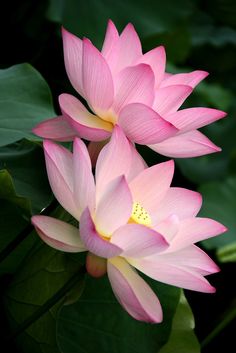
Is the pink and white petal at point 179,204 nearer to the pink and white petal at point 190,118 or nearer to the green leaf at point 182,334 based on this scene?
the pink and white petal at point 190,118

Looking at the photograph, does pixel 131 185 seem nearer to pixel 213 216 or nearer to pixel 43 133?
pixel 43 133

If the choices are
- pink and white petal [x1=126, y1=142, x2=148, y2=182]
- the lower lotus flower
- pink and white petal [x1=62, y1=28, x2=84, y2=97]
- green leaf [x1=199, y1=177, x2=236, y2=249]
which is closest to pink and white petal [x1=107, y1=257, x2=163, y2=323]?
the lower lotus flower

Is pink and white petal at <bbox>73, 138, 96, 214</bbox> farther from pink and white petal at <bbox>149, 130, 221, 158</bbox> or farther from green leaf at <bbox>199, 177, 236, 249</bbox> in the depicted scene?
green leaf at <bbox>199, 177, 236, 249</bbox>

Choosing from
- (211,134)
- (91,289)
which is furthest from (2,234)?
(211,134)

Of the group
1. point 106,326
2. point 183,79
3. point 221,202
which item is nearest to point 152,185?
point 183,79

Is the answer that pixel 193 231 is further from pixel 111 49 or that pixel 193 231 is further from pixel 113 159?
pixel 111 49

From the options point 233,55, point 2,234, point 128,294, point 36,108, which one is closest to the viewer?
point 128,294
